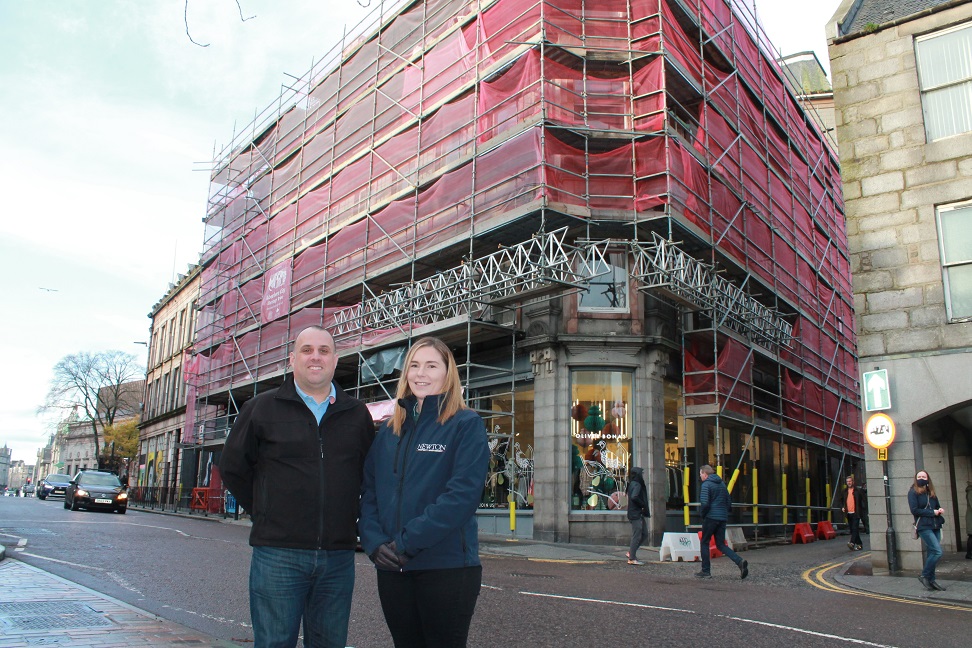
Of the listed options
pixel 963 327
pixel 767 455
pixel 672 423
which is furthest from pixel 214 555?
pixel 767 455

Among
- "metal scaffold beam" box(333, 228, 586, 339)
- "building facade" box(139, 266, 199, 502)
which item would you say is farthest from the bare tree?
"metal scaffold beam" box(333, 228, 586, 339)

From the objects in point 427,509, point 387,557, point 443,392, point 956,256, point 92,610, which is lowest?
point 92,610

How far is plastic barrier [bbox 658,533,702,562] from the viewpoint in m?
14.2

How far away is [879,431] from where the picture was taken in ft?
39.3

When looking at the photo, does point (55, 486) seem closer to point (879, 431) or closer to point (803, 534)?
point (803, 534)

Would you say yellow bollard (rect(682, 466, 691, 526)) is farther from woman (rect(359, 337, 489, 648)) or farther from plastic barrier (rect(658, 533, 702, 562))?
woman (rect(359, 337, 489, 648))

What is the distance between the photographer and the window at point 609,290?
18328mm

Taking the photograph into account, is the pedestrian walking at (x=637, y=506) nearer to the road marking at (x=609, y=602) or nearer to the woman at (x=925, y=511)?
the woman at (x=925, y=511)

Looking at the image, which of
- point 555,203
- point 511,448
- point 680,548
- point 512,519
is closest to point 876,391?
point 680,548

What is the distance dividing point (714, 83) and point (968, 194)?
10964 millimetres

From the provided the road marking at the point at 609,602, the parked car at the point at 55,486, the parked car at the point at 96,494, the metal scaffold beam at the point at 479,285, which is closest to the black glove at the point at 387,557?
the road marking at the point at 609,602

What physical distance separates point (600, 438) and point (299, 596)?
581 inches

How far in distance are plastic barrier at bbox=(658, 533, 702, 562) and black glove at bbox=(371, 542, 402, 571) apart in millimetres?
12047

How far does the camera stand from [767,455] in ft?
75.7
